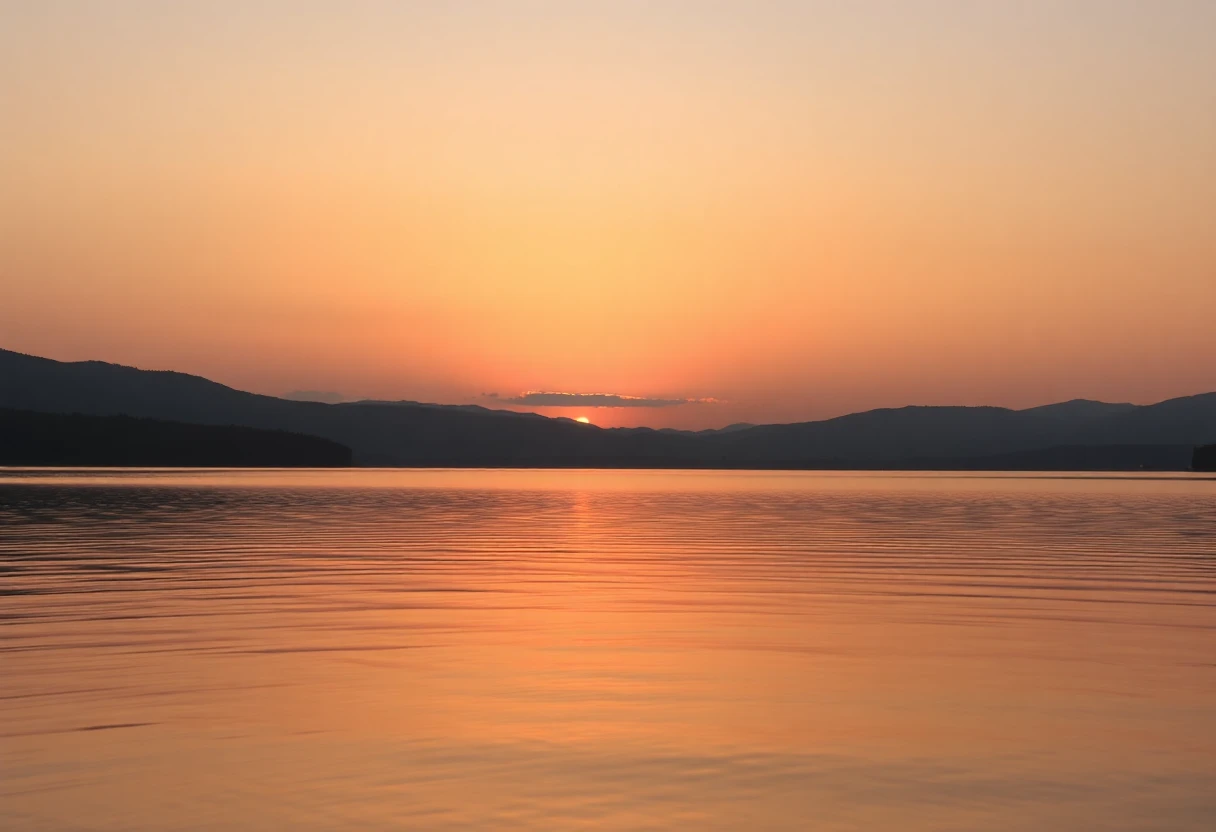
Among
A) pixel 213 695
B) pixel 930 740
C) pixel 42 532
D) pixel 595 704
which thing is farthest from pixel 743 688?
pixel 42 532

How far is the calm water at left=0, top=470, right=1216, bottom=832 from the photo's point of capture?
9.88 metres

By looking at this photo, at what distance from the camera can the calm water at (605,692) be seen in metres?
9.88

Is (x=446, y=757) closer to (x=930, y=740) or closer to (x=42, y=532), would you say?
(x=930, y=740)

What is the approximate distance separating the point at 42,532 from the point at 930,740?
115 ft

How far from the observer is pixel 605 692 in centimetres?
1448

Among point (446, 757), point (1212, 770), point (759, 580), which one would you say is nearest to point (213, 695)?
point (446, 757)

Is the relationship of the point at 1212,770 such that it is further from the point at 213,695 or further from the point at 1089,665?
the point at 213,695

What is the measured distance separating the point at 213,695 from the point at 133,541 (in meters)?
25.2

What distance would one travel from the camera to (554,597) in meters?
24.1

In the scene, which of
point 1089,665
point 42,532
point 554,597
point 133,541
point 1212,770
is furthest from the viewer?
Result: point 42,532

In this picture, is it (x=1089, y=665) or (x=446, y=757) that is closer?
(x=446, y=757)

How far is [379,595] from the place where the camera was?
2408cm

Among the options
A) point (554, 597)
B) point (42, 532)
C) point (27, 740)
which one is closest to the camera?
point (27, 740)

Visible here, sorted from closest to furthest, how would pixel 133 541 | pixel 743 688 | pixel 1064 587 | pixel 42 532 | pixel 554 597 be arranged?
pixel 743 688 → pixel 554 597 → pixel 1064 587 → pixel 133 541 → pixel 42 532
